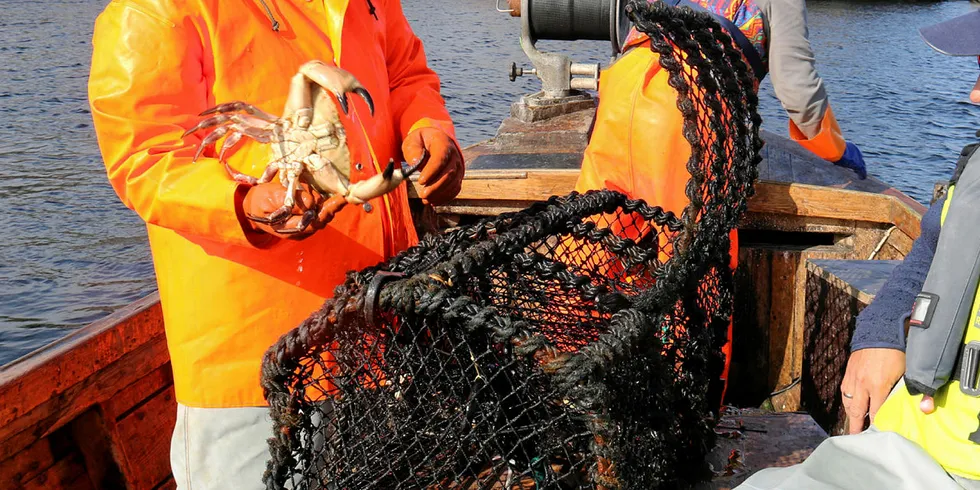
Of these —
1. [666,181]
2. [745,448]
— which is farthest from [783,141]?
[745,448]

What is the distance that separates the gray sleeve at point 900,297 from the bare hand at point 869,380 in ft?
0.08

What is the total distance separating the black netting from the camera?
166cm

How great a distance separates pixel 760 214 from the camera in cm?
418

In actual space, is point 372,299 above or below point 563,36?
above

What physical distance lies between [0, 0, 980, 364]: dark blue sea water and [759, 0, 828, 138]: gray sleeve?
577 centimetres

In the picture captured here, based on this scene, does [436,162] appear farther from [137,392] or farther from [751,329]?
[751,329]

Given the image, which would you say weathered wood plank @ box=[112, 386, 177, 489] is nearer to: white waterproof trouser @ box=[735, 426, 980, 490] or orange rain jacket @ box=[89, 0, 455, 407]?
orange rain jacket @ box=[89, 0, 455, 407]

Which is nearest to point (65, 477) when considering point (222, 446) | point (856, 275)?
point (222, 446)

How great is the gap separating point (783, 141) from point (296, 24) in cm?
352

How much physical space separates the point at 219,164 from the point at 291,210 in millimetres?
259

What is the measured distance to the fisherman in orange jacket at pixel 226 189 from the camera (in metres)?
1.93

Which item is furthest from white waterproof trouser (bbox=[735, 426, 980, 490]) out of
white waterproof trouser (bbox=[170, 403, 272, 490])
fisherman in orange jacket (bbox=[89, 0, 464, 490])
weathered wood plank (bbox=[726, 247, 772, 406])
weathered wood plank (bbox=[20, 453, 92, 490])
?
weathered wood plank (bbox=[20, 453, 92, 490])

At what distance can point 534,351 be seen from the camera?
5.06 ft

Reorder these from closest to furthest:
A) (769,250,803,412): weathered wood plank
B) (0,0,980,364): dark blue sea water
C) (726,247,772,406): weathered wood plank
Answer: (769,250,803,412): weathered wood plank
(726,247,772,406): weathered wood plank
(0,0,980,364): dark blue sea water
